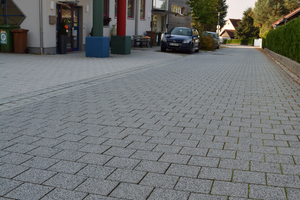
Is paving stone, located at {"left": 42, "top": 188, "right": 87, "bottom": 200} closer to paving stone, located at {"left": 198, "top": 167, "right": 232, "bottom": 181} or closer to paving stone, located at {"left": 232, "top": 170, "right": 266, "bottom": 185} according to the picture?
paving stone, located at {"left": 198, "top": 167, "right": 232, "bottom": 181}

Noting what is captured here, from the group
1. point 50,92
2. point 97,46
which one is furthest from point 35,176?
point 97,46

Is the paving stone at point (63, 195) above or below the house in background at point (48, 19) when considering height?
below

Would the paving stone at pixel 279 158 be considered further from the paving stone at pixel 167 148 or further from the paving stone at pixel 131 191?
the paving stone at pixel 131 191

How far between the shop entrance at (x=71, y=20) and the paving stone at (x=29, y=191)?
48.4 feet

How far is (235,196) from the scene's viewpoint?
2820 millimetres

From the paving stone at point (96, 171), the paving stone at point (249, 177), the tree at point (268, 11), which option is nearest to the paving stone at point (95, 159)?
the paving stone at point (96, 171)

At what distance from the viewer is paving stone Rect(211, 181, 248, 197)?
2875 millimetres

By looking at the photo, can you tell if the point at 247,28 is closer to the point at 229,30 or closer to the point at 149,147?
the point at 229,30

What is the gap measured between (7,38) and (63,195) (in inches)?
552

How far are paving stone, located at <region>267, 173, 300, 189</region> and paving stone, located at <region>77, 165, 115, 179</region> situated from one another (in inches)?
57.9

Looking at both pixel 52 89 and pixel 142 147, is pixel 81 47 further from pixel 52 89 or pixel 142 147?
pixel 142 147

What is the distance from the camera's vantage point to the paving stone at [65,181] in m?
2.96

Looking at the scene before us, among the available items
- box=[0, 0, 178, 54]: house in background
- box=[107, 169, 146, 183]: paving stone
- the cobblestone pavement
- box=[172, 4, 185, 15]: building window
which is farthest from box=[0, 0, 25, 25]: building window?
box=[172, 4, 185, 15]: building window

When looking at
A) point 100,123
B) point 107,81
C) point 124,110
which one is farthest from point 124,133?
point 107,81
